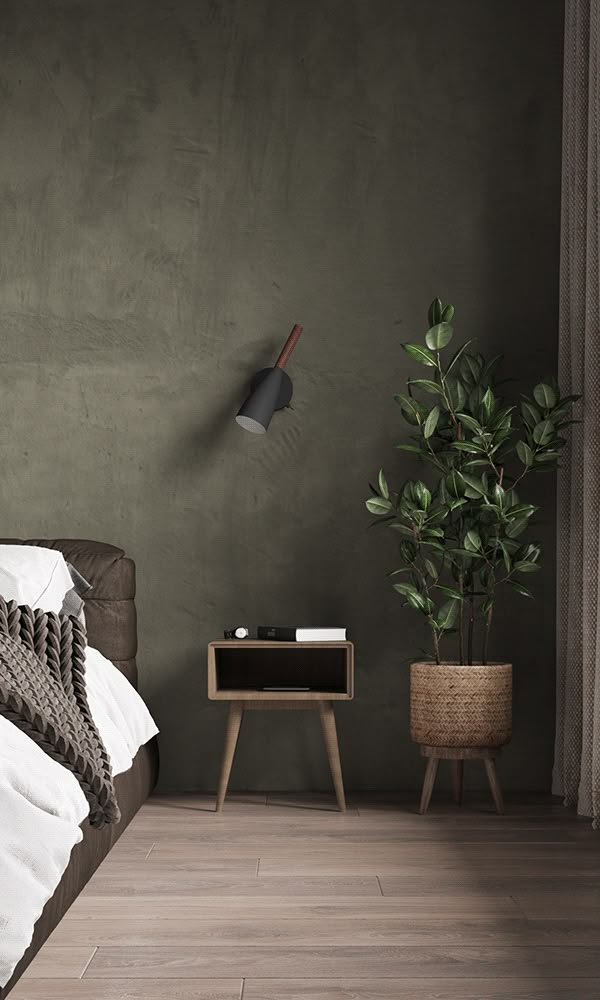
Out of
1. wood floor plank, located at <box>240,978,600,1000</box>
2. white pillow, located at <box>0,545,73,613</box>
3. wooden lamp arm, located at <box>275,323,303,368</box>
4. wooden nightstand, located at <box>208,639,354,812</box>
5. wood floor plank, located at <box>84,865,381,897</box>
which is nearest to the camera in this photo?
wood floor plank, located at <box>240,978,600,1000</box>

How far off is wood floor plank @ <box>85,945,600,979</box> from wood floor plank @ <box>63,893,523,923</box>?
192 millimetres

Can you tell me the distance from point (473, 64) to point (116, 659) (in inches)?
89.0

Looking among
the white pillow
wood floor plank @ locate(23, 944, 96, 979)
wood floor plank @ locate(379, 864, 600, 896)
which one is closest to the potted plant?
wood floor plank @ locate(379, 864, 600, 896)

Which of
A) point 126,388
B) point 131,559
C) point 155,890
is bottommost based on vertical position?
point 155,890

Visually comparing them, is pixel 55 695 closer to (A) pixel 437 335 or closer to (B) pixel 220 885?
(B) pixel 220 885

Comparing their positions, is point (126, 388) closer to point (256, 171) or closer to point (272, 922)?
point (256, 171)

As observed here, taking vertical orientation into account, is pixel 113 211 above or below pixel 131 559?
above

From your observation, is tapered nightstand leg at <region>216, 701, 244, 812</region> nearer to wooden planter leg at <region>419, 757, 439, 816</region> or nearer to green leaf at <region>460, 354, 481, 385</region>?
wooden planter leg at <region>419, 757, 439, 816</region>

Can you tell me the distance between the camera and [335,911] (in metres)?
2.24

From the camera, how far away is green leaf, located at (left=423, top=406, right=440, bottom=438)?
10.3ft

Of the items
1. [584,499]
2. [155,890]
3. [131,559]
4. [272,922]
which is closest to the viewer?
[272,922]

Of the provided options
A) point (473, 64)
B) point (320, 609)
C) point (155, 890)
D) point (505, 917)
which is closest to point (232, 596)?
point (320, 609)

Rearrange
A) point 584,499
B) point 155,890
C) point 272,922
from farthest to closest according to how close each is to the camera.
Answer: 1. point 584,499
2. point 155,890
3. point 272,922

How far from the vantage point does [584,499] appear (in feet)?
10.4
